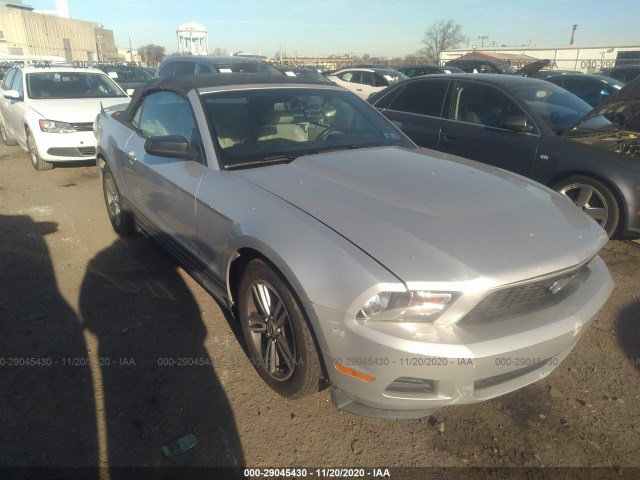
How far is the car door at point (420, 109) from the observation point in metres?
5.58

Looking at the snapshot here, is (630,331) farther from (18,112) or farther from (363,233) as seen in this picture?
(18,112)

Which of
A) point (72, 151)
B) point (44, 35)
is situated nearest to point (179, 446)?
point (72, 151)

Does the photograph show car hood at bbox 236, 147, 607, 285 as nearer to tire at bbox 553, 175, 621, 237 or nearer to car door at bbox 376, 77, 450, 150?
tire at bbox 553, 175, 621, 237

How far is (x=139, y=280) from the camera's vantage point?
377 centimetres

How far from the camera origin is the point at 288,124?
10.8 feet

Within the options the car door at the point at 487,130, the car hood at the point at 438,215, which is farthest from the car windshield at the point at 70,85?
the car hood at the point at 438,215

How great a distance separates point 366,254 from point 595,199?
3567 millimetres

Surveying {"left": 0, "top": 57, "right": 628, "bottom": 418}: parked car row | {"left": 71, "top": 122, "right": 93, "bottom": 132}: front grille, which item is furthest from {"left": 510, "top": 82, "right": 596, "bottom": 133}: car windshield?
{"left": 71, "top": 122, "right": 93, "bottom": 132}: front grille

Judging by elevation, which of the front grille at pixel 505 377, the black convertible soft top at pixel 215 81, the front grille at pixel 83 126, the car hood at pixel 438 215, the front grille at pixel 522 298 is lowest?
the front grille at pixel 505 377

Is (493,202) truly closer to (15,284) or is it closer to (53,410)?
(53,410)

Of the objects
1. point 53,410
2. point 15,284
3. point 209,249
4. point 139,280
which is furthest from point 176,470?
point 15,284

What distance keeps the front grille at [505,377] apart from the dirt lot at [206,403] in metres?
0.39

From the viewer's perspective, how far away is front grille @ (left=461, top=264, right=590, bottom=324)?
1939 millimetres

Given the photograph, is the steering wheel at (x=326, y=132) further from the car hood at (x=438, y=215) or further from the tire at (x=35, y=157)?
the tire at (x=35, y=157)
